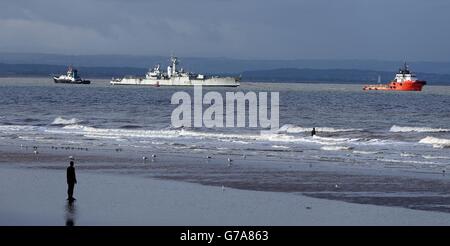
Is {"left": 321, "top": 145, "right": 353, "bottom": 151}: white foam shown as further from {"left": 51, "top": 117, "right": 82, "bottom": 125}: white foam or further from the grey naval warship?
the grey naval warship

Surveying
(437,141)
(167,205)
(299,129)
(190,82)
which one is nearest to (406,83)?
(190,82)

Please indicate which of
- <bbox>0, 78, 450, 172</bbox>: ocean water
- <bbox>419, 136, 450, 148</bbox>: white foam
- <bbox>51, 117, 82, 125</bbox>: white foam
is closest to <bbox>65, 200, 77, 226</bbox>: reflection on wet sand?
<bbox>0, 78, 450, 172</bbox>: ocean water

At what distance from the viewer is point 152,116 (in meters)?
66.4

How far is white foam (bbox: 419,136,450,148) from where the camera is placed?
128ft

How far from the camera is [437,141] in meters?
41.6

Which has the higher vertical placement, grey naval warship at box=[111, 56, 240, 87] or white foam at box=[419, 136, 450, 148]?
white foam at box=[419, 136, 450, 148]

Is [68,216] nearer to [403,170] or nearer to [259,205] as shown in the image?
[259,205]

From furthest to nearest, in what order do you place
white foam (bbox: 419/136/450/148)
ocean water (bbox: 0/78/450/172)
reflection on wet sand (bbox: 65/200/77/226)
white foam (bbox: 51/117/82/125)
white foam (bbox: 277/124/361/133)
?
white foam (bbox: 51/117/82/125)
white foam (bbox: 277/124/361/133)
white foam (bbox: 419/136/450/148)
ocean water (bbox: 0/78/450/172)
reflection on wet sand (bbox: 65/200/77/226)

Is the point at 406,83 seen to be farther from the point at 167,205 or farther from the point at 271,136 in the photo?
the point at 167,205

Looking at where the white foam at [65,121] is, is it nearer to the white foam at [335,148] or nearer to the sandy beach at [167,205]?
the white foam at [335,148]

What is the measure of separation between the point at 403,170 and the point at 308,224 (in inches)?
423

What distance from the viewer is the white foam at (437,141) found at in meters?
39.1

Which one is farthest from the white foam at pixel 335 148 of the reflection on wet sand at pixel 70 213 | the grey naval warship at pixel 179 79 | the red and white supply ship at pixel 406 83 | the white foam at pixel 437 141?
the grey naval warship at pixel 179 79
